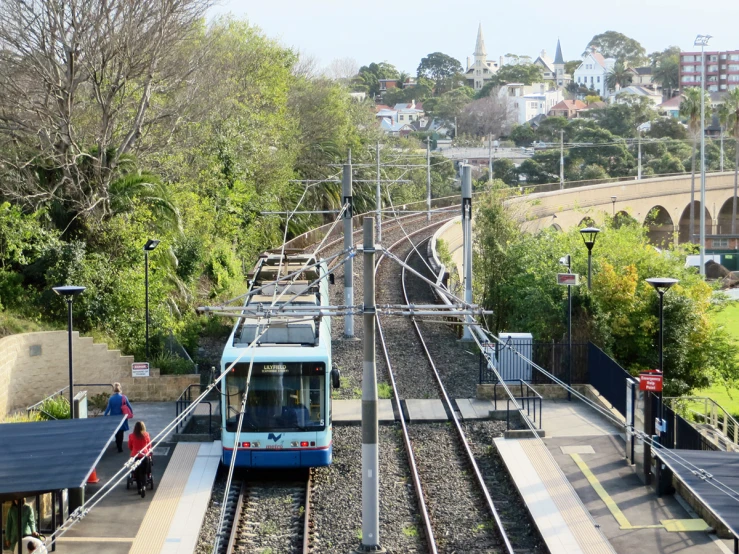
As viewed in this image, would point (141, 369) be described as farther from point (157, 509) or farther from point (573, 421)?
point (573, 421)

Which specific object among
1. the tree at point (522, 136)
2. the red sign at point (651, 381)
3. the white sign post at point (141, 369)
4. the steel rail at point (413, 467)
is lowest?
the steel rail at point (413, 467)

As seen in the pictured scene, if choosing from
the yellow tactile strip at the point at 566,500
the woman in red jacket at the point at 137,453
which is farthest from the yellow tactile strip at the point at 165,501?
the yellow tactile strip at the point at 566,500

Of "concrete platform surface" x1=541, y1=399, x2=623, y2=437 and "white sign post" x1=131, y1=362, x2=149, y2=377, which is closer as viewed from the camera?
"concrete platform surface" x1=541, y1=399, x2=623, y2=437

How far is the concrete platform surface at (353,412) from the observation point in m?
21.1

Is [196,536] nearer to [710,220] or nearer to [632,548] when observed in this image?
[632,548]

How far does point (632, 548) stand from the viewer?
1424 cm

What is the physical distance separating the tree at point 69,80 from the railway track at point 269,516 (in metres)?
12.8

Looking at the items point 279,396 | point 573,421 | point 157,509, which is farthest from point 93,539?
point 573,421

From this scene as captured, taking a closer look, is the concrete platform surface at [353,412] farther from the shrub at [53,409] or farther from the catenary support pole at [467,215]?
the catenary support pole at [467,215]

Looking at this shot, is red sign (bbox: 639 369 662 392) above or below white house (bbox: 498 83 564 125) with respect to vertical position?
below

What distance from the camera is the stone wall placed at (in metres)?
22.4

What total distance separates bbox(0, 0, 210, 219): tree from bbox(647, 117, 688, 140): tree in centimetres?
9838

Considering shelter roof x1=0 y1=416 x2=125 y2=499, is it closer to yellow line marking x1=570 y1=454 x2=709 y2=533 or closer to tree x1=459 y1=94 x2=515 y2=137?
yellow line marking x1=570 y1=454 x2=709 y2=533

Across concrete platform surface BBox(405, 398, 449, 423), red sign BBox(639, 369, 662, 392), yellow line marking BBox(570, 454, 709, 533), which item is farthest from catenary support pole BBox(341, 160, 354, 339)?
yellow line marking BBox(570, 454, 709, 533)
